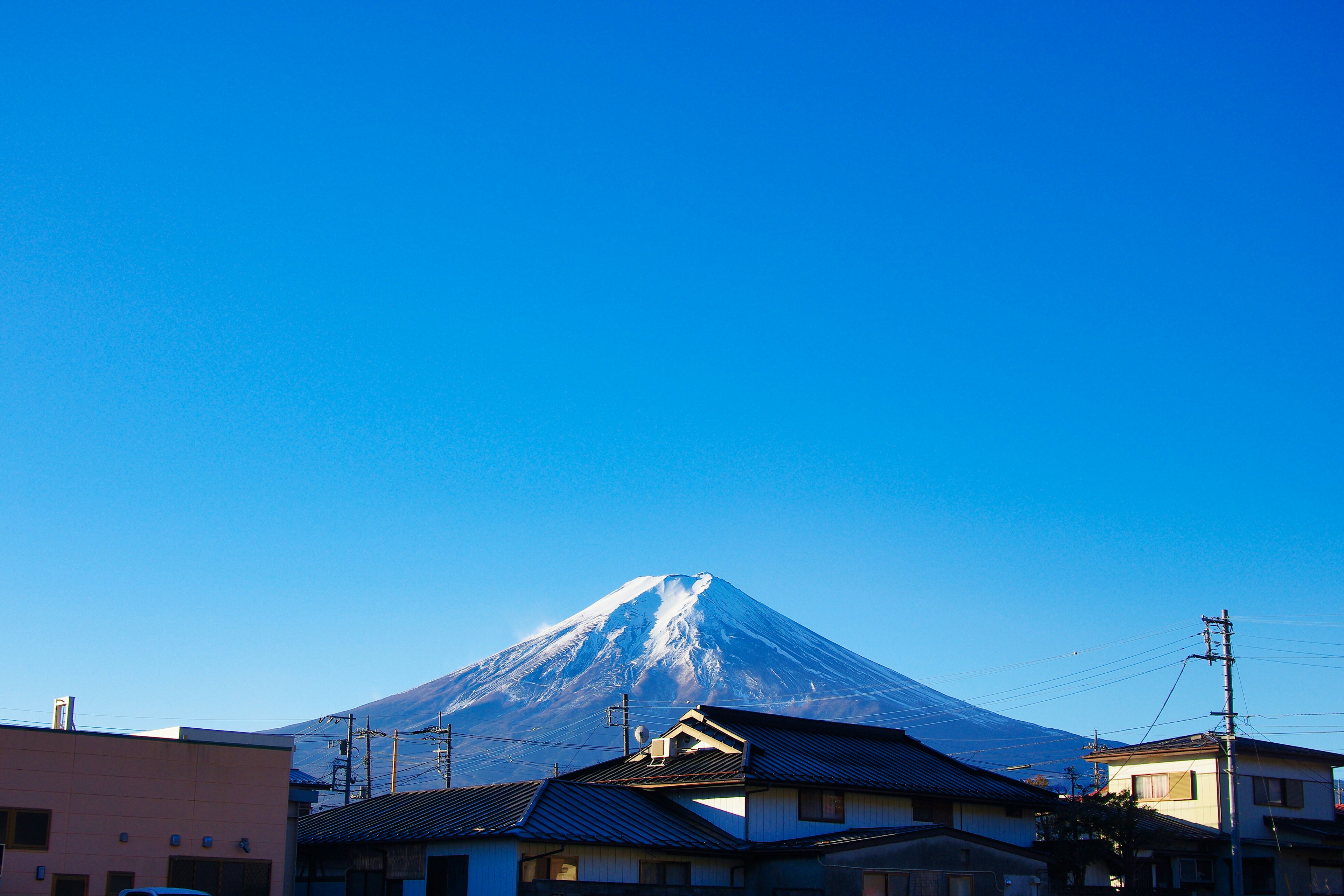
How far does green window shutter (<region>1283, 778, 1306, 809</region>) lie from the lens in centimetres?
4156

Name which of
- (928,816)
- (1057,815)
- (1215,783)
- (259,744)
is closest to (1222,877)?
(1215,783)

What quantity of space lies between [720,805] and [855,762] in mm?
5624

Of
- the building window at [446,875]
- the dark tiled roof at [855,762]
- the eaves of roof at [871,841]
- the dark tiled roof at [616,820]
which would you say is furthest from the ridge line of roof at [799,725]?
the building window at [446,875]

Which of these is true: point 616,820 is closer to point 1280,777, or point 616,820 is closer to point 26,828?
point 26,828

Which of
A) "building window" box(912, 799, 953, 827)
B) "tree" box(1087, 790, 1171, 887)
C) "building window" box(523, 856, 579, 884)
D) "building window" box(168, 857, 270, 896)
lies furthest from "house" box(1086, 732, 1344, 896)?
"building window" box(168, 857, 270, 896)

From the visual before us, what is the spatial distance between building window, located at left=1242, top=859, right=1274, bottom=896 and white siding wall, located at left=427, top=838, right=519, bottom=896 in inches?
1035

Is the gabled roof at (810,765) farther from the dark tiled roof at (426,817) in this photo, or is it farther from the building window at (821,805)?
the dark tiled roof at (426,817)

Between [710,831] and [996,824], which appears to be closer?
[710,831]

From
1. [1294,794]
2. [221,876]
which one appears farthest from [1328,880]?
[221,876]

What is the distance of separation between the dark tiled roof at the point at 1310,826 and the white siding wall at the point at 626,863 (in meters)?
22.0

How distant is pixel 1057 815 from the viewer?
35.9 meters

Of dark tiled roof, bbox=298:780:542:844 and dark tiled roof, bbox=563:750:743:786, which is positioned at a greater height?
dark tiled roof, bbox=563:750:743:786

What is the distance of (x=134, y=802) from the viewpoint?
81.0 ft

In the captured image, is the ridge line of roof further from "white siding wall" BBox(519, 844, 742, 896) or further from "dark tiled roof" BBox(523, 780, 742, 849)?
"white siding wall" BBox(519, 844, 742, 896)
